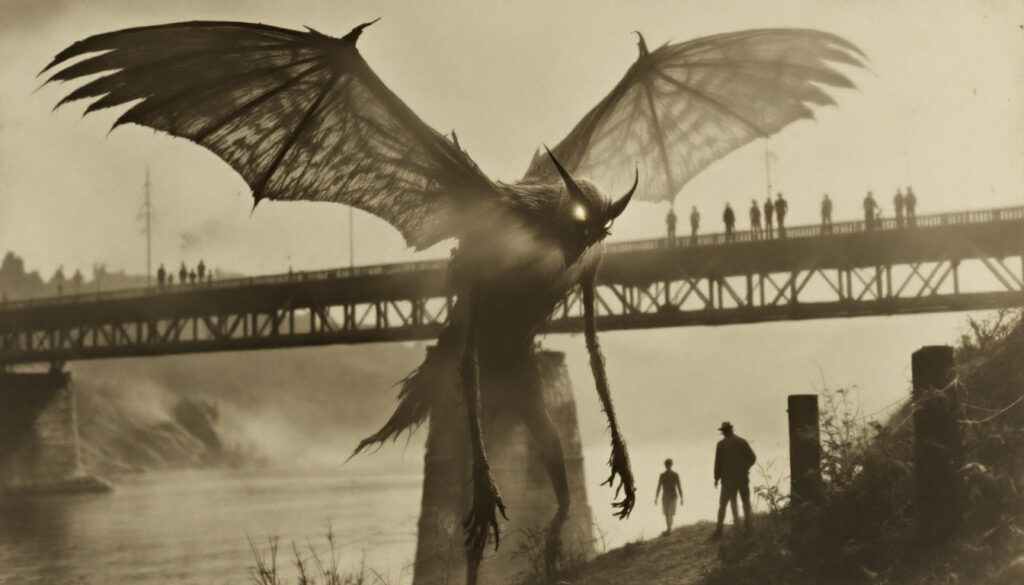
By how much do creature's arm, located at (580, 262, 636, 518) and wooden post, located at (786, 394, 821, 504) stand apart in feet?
11.2

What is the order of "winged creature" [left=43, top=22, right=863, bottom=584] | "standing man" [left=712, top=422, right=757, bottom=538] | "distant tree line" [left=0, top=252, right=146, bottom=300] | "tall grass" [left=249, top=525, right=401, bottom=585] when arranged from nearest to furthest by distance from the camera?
"winged creature" [left=43, top=22, right=863, bottom=584] → "tall grass" [left=249, top=525, right=401, bottom=585] → "standing man" [left=712, top=422, right=757, bottom=538] → "distant tree line" [left=0, top=252, right=146, bottom=300]

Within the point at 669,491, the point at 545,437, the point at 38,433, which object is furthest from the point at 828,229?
the point at 38,433

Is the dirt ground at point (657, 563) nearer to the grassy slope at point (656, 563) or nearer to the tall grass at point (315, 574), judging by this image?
the grassy slope at point (656, 563)

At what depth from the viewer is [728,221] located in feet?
89.2

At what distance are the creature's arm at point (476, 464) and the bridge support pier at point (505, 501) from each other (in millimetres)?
1427

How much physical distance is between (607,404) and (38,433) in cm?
4350

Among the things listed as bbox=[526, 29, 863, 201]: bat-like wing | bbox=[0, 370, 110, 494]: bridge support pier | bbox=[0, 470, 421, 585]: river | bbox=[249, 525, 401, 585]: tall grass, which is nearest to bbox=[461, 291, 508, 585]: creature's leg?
bbox=[249, 525, 401, 585]: tall grass

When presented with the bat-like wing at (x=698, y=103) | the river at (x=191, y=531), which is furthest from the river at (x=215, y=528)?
the bat-like wing at (x=698, y=103)

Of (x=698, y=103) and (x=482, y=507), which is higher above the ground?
(x=698, y=103)

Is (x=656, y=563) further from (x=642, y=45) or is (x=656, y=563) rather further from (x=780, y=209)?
(x=780, y=209)

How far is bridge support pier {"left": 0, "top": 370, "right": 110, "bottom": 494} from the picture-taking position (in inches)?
1753

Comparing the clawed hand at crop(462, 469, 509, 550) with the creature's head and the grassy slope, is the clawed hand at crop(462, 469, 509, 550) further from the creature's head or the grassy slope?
the grassy slope

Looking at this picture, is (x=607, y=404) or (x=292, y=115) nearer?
(x=607, y=404)

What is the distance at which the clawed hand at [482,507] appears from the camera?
20.8 ft
